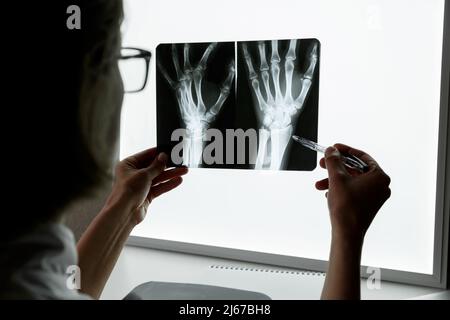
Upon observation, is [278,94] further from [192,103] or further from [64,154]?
[64,154]

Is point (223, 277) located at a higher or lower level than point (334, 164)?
lower

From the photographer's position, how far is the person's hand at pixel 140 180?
0.95m

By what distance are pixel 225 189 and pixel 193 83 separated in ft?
1.02

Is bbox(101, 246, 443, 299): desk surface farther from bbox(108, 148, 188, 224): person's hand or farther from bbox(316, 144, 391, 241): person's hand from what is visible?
bbox(316, 144, 391, 241): person's hand

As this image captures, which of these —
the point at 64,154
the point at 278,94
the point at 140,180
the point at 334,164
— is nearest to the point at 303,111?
the point at 278,94

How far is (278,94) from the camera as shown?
1.01 metres

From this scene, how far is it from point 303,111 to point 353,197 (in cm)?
31

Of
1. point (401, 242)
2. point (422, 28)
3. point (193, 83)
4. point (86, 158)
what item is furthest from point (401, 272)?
point (86, 158)

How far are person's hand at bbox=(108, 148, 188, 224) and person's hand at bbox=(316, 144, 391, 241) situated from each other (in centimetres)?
39

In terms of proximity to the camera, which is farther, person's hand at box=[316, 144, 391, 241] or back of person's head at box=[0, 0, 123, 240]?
person's hand at box=[316, 144, 391, 241]

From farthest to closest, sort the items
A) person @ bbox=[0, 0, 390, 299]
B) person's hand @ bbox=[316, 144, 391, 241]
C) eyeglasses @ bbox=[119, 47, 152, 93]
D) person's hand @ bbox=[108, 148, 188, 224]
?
eyeglasses @ bbox=[119, 47, 152, 93]
person's hand @ bbox=[108, 148, 188, 224]
person's hand @ bbox=[316, 144, 391, 241]
person @ bbox=[0, 0, 390, 299]

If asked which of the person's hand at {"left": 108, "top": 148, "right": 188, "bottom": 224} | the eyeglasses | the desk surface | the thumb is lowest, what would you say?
the desk surface

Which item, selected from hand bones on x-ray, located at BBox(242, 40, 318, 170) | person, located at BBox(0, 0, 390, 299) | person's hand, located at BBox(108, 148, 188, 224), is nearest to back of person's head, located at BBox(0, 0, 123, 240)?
person, located at BBox(0, 0, 390, 299)

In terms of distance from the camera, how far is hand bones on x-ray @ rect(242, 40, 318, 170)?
990 millimetres
